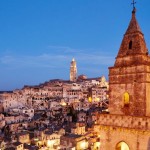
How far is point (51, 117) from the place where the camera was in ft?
198

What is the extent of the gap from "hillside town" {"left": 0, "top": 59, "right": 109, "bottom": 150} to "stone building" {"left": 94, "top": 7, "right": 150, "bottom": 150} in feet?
4.61

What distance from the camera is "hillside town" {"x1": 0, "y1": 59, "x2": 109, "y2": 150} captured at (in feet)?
118

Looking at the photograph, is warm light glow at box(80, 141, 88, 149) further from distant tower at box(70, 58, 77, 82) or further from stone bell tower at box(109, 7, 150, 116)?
distant tower at box(70, 58, 77, 82)

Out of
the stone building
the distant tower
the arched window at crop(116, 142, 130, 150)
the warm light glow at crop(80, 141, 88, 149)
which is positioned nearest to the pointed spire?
the stone building

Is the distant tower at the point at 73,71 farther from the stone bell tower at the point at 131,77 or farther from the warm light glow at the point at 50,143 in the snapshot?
the stone bell tower at the point at 131,77

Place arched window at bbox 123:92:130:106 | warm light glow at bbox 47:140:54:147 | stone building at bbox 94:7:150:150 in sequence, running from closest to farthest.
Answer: stone building at bbox 94:7:150:150 < arched window at bbox 123:92:130:106 < warm light glow at bbox 47:140:54:147

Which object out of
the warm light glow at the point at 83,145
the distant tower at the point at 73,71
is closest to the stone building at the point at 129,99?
the warm light glow at the point at 83,145

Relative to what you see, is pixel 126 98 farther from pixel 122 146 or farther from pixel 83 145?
pixel 83 145

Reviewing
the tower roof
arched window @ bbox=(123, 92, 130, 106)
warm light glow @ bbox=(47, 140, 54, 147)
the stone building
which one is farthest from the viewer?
warm light glow @ bbox=(47, 140, 54, 147)

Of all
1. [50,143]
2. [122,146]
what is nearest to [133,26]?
[122,146]

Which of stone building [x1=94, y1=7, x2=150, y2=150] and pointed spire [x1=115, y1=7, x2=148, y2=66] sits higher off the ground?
pointed spire [x1=115, y1=7, x2=148, y2=66]

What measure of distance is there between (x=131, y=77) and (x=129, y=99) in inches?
40.3

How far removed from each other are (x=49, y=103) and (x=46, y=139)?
34024 mm

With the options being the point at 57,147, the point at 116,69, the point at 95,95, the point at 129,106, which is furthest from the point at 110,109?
the point at 95,95
